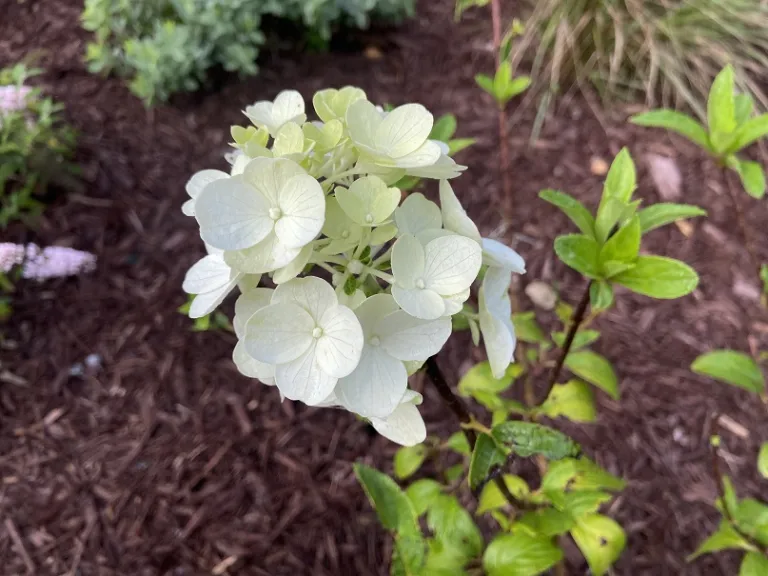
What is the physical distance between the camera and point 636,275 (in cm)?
96

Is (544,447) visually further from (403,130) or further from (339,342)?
(403,130)

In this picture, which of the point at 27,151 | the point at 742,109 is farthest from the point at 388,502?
the point at 27,151

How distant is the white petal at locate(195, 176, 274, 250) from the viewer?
2.27 feet

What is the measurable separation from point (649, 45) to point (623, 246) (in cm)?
236

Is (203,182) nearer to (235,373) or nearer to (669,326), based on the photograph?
(235,373)

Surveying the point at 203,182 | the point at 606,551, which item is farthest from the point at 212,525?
the point at 203,182

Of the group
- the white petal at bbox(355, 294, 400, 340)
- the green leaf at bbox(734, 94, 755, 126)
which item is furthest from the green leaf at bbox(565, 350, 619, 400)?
the white petal at bbox(355, 294, 400, 340)

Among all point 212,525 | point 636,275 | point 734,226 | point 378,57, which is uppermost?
point 636,275

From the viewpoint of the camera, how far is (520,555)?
106 cm

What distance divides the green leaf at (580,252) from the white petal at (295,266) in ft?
1.38

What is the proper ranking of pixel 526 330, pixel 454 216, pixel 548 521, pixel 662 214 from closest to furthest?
1. pixel 454 216
2. pixel 662 214
3. pixel 548 521
4. pixel 526 330

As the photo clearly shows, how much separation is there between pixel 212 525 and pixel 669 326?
68.0 inches

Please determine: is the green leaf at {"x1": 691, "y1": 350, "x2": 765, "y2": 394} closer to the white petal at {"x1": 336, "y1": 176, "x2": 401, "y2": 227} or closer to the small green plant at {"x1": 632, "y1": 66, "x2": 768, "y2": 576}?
the small green plant at {"x1": 632, "y1": 66, "x2": 768, "y2": 576}

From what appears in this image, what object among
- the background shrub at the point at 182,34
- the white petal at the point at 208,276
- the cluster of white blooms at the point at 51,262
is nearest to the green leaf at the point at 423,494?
the white petal at the point at 208,276
